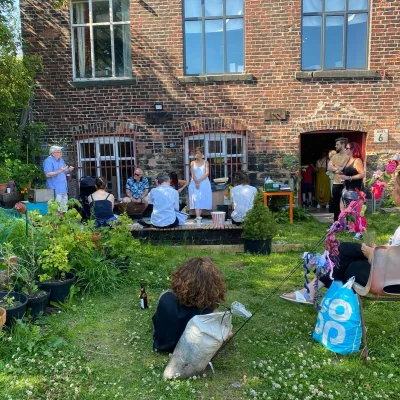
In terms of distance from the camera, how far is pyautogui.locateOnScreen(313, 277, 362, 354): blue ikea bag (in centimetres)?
344

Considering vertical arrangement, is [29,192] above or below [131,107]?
below

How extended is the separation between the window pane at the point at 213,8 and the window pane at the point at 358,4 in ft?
9.48

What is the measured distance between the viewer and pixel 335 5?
31.7 ft

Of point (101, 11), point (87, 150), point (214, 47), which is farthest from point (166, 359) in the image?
point (101, 11)

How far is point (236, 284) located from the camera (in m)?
5.19

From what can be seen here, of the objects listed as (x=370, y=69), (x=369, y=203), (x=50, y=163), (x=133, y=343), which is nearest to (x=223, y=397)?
(x=133, y=343)

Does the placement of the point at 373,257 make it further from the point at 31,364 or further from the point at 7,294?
the point at 7,294

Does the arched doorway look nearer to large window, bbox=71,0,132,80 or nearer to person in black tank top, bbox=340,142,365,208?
person in black tank top, bbox=340,142,365,208

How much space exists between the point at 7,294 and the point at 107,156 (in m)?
6.56

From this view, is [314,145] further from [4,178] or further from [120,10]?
[4,178]

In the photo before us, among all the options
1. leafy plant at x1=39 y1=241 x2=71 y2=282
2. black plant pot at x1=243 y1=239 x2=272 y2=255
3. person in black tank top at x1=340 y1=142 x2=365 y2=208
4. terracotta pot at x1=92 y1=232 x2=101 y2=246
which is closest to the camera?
leafy plant at x1=39 y1=241 x2=71 y2=282

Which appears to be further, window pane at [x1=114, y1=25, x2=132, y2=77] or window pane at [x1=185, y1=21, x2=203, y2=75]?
window pane at [x1=114, y1=25, x2=132, y2=77]

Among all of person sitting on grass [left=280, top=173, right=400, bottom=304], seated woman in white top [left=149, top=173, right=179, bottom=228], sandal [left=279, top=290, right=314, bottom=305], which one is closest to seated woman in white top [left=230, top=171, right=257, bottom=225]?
seated woman in white top [left=149, top=173, right=179, bottom=228]

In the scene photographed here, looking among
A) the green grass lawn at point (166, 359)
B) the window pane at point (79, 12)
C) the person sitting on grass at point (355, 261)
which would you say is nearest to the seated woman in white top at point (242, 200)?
the green grass lawn at point (166, 359)
